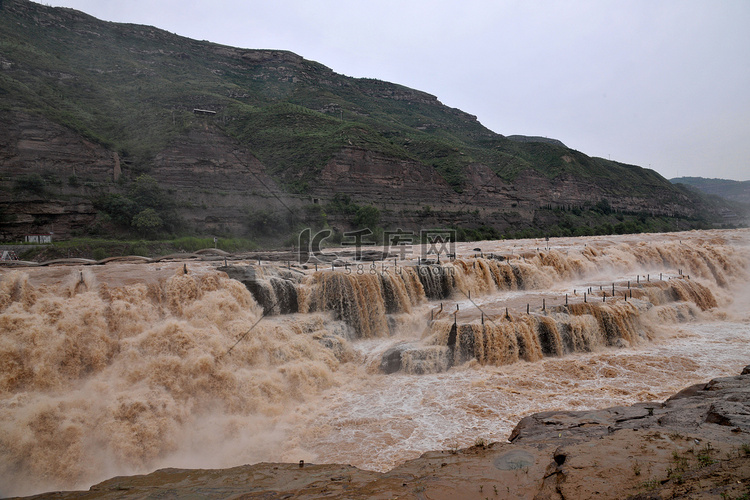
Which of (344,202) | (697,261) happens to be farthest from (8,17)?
(697,261)

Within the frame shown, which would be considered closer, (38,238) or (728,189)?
(38,238)

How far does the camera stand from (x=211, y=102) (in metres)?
55.0

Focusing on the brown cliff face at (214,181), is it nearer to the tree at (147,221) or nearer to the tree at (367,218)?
the tree at (147,221)

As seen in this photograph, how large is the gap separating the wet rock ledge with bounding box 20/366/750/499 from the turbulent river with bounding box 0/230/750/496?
1.14 metres

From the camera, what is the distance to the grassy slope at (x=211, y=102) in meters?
39.1

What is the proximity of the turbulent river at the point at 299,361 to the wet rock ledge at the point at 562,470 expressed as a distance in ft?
3.73

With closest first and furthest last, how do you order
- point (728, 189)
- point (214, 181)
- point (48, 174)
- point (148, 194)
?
point (48, 174), point (148, 194), point (214, 181), point (728, 189)

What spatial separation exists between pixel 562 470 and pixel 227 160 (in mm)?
39990

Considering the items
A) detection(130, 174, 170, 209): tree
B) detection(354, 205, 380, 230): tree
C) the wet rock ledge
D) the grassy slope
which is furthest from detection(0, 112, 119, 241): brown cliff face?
the wet rock ledge

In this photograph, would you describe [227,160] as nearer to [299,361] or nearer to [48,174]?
[48,174]

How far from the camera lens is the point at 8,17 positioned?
49.6 m

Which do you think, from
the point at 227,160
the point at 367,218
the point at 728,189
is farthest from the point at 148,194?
the point at 728,189

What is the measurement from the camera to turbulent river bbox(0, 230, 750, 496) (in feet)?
26.9

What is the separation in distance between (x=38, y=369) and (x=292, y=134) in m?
46.9
